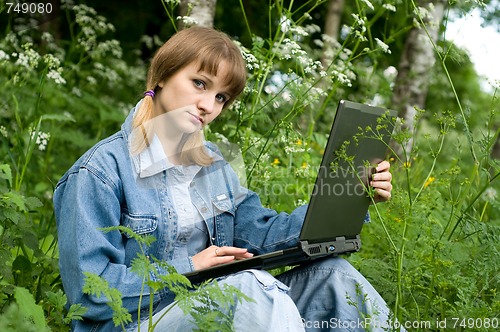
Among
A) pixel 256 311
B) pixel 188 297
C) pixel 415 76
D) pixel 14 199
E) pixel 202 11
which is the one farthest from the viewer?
pixel 415 76

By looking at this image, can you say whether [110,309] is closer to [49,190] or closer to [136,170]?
[136,170]

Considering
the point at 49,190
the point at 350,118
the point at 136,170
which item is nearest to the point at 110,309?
the point at 136,170

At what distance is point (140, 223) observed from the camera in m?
2.31

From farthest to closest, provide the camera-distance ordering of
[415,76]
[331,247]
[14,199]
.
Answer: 1. [415,76]
2. [14,199]
3. [331,247]

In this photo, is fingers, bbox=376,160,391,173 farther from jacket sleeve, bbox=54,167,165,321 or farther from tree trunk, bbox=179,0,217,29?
tree trunk, bbox=179,0,217,29

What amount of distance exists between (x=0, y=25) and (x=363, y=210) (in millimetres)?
6488

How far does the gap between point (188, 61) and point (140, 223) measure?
543 mm

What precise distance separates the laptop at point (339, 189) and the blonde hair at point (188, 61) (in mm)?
486

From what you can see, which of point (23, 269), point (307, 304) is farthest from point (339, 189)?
point (23, 269)

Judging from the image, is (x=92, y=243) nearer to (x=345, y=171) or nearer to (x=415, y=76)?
(x=345, y=171)

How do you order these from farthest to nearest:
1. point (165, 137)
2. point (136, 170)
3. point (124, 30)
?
point (124, 30)
point (165, 137)
point (136, 170)

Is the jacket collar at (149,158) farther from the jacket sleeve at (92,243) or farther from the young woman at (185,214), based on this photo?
the jacket sleeve at (92,243)

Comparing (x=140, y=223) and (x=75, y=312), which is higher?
(x=140, y=223)

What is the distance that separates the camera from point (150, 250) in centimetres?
237
